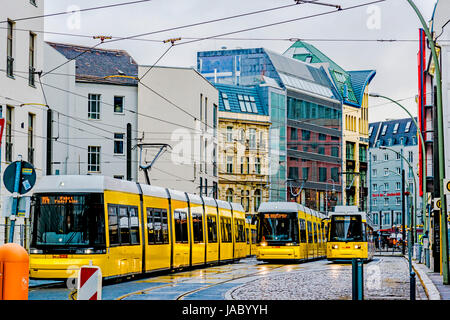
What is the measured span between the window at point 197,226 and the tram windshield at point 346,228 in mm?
11635

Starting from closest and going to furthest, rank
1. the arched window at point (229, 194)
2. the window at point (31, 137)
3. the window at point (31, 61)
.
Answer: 1. the window at point (31, 61)
2. the window at point (31, 137)
3. the arched window at point (229, 194)

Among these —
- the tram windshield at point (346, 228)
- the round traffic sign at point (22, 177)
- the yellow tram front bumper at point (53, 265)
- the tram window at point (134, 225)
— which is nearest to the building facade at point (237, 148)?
the tram windshield at point (346, 228)

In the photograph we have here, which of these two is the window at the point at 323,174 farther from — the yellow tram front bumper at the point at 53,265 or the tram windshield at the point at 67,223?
the yellow tram front bumper at the point at 53,265

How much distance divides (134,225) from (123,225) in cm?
113

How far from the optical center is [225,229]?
40344 millimetres

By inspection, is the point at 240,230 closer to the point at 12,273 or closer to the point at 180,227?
the point at 180,227

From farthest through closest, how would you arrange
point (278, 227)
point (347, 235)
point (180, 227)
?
point (347, 235), point (278, 227), point (180, 227)

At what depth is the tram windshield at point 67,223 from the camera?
22.5 meters

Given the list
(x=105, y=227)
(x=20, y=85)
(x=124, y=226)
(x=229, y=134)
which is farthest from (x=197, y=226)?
(x=229, y=134)

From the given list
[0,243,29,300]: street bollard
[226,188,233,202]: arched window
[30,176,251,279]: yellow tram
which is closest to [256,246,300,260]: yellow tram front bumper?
[30,176,251,279]: yellow tram

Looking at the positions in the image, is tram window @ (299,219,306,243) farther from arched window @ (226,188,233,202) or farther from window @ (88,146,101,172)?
arched window @ (226,188,233,202)

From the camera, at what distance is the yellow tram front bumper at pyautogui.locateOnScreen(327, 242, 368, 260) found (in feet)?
146

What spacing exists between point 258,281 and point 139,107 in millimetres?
33025
